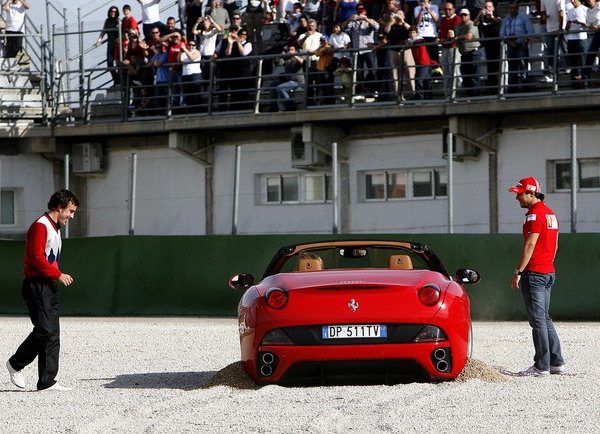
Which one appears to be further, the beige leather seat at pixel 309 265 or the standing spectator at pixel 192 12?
the standing spectator at pixel 192 12

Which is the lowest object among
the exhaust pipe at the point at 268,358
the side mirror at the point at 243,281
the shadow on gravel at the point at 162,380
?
the shadow on gravel at the point at 162,380

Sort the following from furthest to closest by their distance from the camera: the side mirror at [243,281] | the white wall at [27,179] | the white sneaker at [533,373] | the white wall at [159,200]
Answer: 1. the white wall at [27,179]
2. the white wall at [159,200]
3. the white sneaker at [533,373]
4. the side mirror at [243,281]

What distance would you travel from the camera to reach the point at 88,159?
31125mm

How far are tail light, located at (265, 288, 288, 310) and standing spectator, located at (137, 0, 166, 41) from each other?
722 inches

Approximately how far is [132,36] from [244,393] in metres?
18.4

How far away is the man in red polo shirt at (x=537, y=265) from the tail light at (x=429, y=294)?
151cm

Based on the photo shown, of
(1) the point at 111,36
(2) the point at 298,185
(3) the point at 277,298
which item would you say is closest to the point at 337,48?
(2) the point at 298,185

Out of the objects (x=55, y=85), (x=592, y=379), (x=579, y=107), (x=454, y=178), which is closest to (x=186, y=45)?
(x=55, y=85)

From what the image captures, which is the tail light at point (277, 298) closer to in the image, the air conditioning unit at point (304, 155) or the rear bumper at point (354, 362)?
the rear bumper at point (354, 362)

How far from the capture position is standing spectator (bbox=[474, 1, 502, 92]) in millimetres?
24125

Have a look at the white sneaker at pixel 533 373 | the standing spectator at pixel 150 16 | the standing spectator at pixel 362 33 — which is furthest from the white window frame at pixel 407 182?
the white sneaker at pixel 533 373

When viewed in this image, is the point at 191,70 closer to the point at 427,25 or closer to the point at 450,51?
the point at 427,25

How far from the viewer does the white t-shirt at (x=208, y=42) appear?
91.0 feet

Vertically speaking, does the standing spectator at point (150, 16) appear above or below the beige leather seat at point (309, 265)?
above
